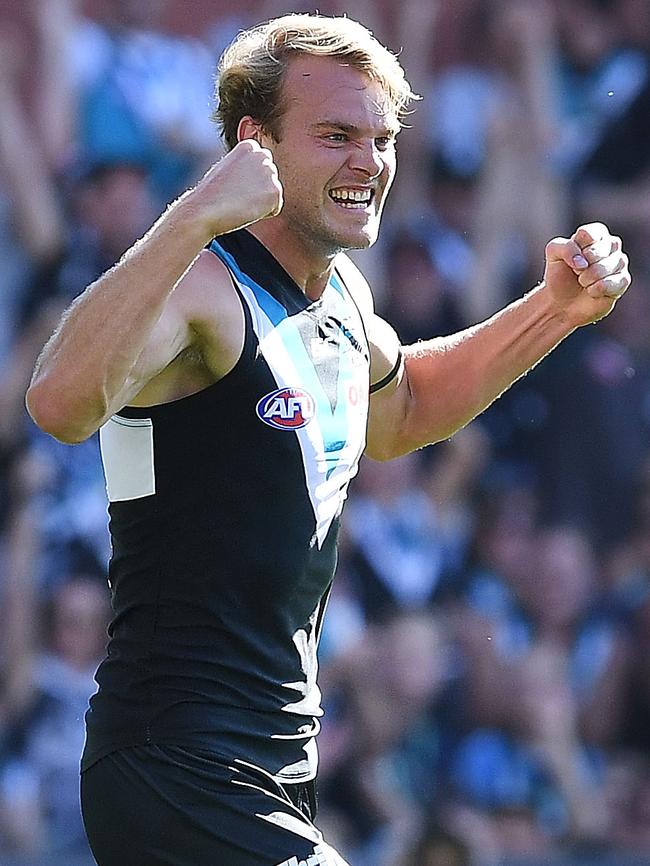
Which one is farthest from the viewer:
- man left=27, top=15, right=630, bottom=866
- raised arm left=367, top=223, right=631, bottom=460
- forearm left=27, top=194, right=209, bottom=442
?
raised arm left=367, top=223, right=631, bottom=460

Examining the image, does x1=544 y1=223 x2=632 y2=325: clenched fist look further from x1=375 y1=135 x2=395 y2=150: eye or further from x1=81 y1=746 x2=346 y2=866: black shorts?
x1=81 y1=746 x2=346 y2=866: black shorts

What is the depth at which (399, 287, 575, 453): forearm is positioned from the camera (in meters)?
3.85

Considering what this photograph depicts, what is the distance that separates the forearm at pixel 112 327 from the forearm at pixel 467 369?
123cm

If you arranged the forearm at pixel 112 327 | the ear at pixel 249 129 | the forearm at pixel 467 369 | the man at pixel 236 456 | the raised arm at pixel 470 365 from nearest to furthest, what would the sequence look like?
the forearm at pixel 112 327 → the man at pixel 236 456 → the ear at pixel 249 129 → the raised arm at pixel 470 365 → the forearm at pixel 467 369

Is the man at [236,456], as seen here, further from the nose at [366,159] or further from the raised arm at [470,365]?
the raised arm at [470,365]

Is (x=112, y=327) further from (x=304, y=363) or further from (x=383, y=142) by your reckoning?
(x=383, y=142)

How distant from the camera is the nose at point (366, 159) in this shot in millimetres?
3350

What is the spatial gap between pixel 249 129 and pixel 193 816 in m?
1.40

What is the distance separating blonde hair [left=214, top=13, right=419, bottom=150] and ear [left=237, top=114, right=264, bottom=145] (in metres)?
0.01

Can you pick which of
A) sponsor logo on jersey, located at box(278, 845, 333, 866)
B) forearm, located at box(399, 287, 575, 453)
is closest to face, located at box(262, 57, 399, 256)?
forearm, located at box(399, 287, 575, 453)

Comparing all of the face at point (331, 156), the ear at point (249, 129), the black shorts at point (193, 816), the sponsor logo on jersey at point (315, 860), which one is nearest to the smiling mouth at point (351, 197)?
the face at point (331, 156)

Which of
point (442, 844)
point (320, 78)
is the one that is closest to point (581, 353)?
point (442, 844)

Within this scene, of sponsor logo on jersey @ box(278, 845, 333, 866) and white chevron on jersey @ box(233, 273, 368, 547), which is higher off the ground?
white chevron on jersey @ box(233, 273, 368, 547)

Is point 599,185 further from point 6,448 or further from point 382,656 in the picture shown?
point 6,448
